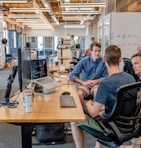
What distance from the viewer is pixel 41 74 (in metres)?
2.89

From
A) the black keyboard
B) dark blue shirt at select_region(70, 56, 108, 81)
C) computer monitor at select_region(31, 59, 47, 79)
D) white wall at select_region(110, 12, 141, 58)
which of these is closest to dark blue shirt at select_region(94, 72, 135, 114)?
the black keyboard

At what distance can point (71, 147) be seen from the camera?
9.86 feet

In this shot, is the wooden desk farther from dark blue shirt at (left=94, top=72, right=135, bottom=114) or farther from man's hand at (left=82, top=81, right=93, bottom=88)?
man's hand at (left=82, top=81, right=93, bottom=88)

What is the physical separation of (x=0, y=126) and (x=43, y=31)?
620 inches

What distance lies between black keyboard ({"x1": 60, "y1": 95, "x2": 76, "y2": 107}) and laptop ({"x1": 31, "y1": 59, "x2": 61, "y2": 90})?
292 mm

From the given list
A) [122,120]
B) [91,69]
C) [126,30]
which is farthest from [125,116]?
[126,30]

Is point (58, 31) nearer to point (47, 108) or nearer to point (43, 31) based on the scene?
point (43, 31)

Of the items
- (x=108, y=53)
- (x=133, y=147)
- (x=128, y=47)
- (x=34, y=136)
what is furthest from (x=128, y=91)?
(x=128, y=47)

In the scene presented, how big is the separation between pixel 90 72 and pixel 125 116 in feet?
5.73

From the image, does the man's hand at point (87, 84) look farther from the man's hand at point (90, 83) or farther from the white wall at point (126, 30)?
the white wall at point (126, 30)

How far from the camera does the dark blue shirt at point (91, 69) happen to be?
143 inches

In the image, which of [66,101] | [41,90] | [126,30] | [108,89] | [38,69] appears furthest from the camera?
[126,30]

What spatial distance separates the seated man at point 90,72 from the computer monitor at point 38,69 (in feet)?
2.39

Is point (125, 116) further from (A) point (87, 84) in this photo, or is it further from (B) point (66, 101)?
(A) point (87, 84)
